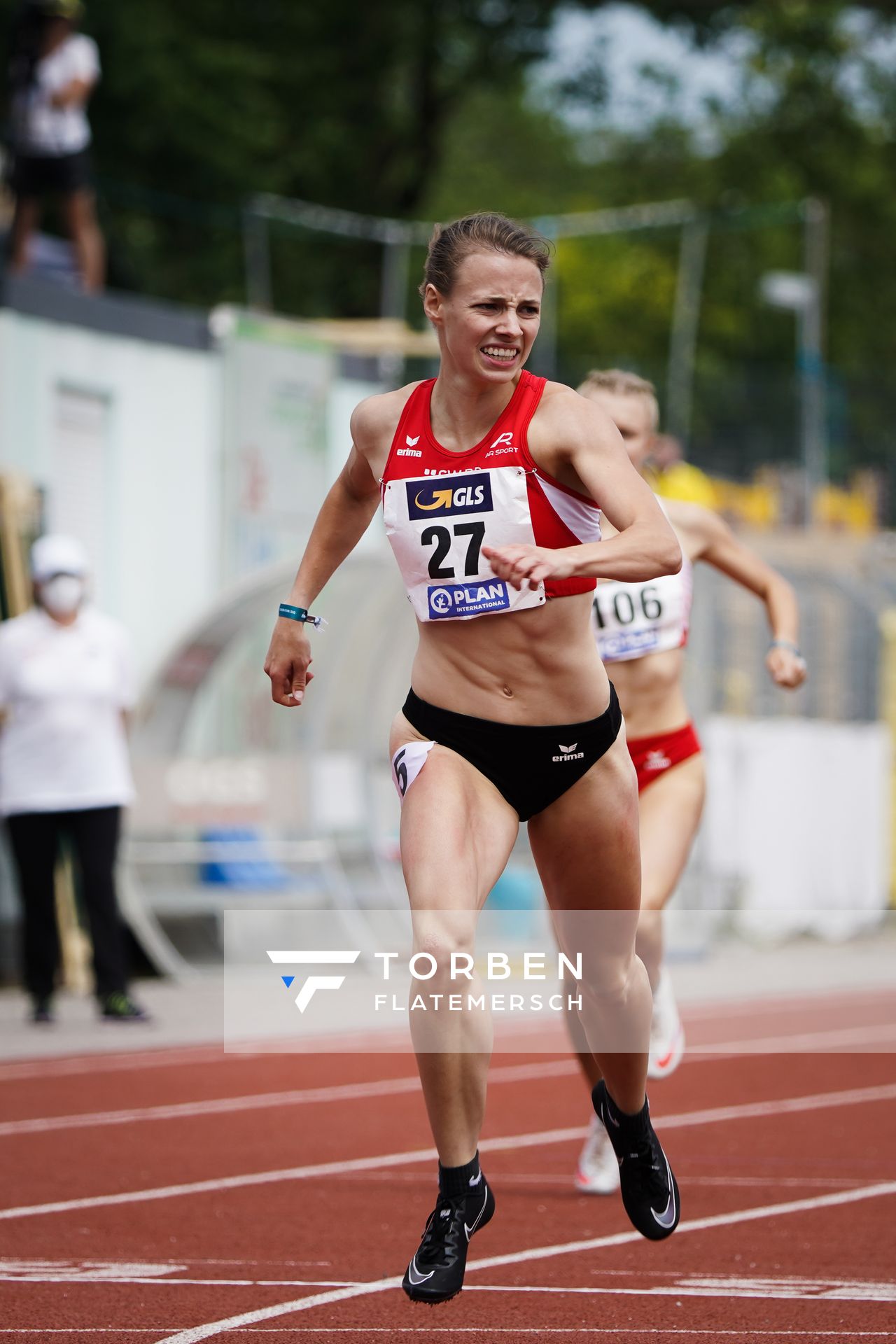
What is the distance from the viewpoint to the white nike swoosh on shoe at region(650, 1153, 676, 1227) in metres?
5.36

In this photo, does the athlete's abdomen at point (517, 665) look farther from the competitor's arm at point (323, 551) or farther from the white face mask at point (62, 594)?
the white face mask at point (62, 594)

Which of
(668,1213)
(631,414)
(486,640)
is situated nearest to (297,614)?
(486,640)

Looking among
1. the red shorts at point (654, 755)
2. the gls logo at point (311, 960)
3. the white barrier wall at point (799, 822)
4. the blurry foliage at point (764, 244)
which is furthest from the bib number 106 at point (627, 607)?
the blurry foliage at point (764, 244)

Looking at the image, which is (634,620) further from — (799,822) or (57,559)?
(799,822)

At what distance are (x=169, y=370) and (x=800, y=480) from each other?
8.25 m

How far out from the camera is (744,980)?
14898 mm

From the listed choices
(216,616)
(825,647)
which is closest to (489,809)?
(216,616)

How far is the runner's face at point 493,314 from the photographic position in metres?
4.87

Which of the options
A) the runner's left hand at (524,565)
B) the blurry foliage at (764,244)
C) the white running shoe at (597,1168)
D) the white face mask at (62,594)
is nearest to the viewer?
the runner's left hand at (524,565)

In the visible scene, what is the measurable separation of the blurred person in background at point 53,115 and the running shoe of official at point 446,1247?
11566 millimetres

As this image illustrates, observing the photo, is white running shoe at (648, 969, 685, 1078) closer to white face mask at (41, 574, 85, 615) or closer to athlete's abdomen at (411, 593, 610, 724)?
athlete's abdomen at (411, 593, 610, 724)

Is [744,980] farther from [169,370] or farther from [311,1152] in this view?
[311,1152]

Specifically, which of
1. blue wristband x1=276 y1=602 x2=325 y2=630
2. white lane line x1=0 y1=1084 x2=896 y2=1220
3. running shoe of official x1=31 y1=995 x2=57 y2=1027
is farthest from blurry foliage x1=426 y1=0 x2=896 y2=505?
blue wristband x1=276 y1=602 x2=325 y2=630

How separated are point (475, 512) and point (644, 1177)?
1.69 metres
